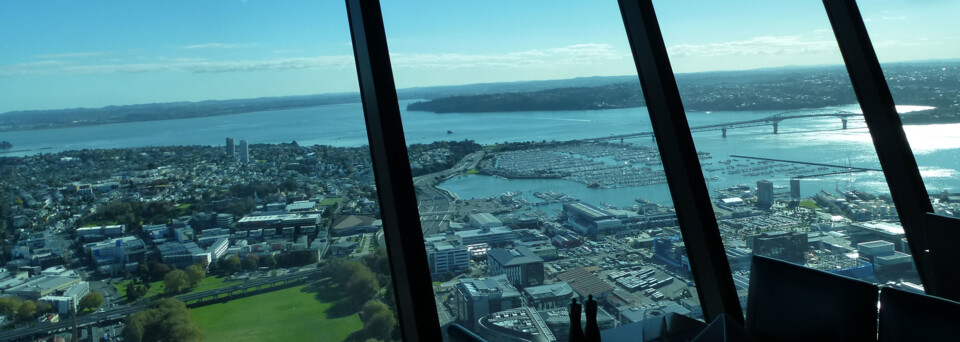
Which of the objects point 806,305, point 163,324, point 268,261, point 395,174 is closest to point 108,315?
point 163,324

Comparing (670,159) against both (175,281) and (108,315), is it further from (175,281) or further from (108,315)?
(108,315)

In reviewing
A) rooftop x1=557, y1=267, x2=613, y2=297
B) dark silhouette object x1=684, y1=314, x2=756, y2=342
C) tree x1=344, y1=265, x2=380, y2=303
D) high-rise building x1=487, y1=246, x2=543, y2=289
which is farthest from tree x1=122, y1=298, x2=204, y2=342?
dark silhouette object x1=684, y1=314, x2=756, y2=342

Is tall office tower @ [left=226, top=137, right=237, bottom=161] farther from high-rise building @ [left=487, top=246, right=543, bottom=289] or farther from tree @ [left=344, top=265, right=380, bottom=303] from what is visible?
high-rise building @ [left=487, top=246, right=543, bottom=289]

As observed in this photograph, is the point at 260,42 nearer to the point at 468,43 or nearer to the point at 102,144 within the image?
the point at 102,144

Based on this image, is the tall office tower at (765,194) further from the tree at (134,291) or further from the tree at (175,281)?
the tree at (134,291)

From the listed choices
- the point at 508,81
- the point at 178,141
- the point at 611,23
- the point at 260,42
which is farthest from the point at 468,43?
the point at 178,141

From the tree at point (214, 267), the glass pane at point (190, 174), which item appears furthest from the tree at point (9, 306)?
the tree at point (214, 267)
